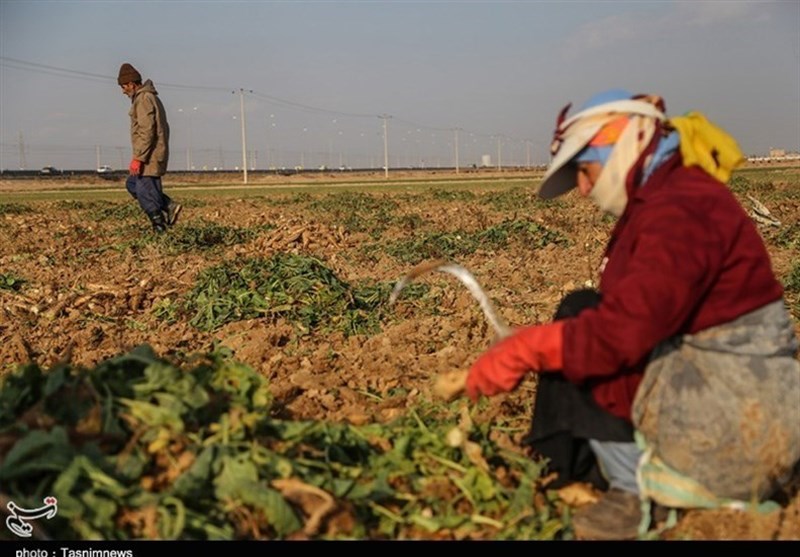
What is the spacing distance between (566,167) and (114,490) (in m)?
1.94

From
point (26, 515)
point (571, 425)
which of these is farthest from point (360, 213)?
point (26, 515)

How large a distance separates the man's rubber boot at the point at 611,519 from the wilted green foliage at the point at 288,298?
330 cm

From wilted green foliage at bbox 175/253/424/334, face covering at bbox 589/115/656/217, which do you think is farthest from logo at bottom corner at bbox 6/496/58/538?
wilted green foliage at bbox 175/253/424/334

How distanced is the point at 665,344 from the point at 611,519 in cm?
66

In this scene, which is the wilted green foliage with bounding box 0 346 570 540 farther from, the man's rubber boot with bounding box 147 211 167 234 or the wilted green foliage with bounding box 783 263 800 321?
the man's rubber boot with bounding box 147 211 167 234

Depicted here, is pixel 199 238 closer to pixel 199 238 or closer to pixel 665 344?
pixel 199 238

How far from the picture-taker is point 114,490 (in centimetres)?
244

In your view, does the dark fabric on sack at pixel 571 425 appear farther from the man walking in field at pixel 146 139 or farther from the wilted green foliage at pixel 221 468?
the man walking in field at pixel 146 139

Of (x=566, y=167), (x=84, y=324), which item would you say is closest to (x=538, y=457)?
(x=566, y=167)

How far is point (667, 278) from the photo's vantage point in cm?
239

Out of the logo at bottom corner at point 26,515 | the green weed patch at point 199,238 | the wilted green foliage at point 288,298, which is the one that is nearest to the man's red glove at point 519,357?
the logo at bottom corner at point 26,515

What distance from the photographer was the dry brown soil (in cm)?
424
